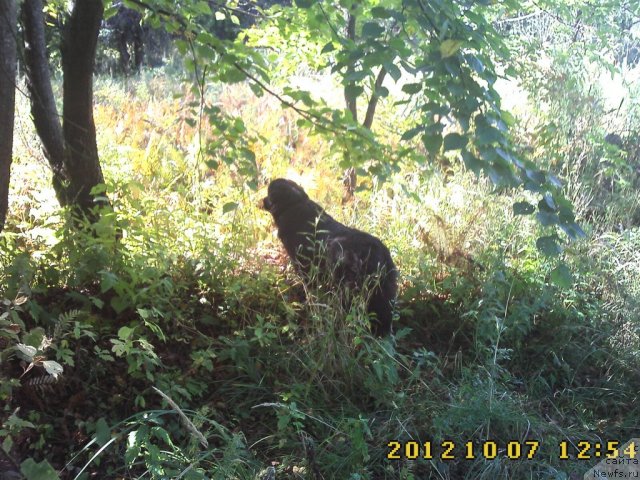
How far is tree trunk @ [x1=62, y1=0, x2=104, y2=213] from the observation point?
157 inches

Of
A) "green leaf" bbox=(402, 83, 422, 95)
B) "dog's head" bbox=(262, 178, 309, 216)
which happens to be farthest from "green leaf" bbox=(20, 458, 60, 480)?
"dog's head" bbox=(262, 178, 309, 216)

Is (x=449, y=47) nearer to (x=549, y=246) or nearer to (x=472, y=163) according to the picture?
(x=472, y=163)

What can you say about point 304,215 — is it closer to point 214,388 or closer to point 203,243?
point 203,243

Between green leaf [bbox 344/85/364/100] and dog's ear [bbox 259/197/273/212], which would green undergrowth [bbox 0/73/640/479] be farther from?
green leaf [bbox 344/85/364/100]

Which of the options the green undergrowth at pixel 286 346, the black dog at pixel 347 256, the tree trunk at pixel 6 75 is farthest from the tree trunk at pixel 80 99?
the black dog at pixel 347 256

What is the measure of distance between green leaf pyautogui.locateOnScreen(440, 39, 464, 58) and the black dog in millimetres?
1699

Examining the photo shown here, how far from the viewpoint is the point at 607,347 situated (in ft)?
13.8

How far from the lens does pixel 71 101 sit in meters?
4.20

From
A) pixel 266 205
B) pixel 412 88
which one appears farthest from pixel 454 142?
pixel 266 205

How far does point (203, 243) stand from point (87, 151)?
1014 mm

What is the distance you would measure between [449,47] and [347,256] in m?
Result: 1.96

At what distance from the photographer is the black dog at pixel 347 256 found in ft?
13.1

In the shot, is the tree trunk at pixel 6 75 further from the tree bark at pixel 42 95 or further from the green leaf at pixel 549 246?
the green leaf at pixel 549 246

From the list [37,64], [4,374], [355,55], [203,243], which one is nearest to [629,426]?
[355,55]
